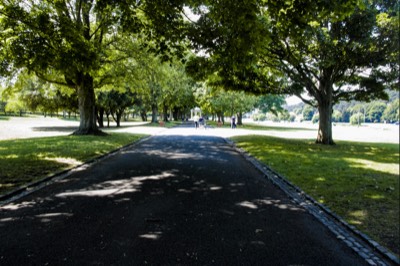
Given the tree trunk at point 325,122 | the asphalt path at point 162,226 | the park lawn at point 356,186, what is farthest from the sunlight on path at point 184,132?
the asphalt path at point 162,226

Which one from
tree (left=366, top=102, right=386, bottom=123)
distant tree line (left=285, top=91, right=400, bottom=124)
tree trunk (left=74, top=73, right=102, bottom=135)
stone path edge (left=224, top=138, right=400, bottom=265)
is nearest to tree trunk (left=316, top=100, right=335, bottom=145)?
stone path edge (left=224, top=138, right=400, bottom=265)

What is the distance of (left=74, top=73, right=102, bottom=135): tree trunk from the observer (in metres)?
22.3

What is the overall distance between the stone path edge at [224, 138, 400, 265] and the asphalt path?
7.6 inches

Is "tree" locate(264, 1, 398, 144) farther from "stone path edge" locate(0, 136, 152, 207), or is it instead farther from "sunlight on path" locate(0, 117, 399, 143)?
"stone path edge" locate(0, 136, 152, 207)

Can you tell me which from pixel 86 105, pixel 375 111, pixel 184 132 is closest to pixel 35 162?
pixel 86 105

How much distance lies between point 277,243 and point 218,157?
28.3ft

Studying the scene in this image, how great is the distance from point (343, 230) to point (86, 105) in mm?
21226

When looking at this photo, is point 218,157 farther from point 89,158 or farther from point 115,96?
point 115,96

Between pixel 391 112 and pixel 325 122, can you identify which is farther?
pixel 391 112

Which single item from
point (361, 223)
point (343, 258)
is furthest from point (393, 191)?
point (343, 258)

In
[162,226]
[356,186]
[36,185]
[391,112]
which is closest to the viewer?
[162,226]

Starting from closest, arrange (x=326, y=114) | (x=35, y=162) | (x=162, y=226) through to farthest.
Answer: (x=162, y=226) < (x=35, y=162) < (x=326, y=114)

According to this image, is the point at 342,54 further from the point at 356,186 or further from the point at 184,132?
the point at 184,132

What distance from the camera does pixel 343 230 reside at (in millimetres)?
5281
